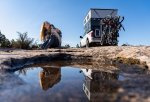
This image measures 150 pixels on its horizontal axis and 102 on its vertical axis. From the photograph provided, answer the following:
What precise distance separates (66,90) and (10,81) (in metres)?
1.06

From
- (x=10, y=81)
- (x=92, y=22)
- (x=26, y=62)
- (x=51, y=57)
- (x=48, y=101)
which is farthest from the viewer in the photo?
(x=92, y=22)

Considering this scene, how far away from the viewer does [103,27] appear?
1596 centimetres

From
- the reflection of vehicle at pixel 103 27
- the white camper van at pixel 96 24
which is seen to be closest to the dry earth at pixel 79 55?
the reflection of vehicle at pixel 103 27

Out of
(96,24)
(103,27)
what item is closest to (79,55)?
(103,27)

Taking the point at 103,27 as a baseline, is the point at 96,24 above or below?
above

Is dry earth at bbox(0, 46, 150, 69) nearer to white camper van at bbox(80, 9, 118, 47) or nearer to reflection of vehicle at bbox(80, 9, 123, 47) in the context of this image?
reflection of vehicle at bbox(80, 9, 123, 47)

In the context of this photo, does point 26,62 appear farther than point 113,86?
Yes

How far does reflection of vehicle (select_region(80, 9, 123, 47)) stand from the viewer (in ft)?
49.9

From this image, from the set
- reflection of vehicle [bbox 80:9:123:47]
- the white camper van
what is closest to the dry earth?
reflection of vehicle [bbox 80:9:123:47]

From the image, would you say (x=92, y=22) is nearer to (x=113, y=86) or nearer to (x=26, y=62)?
(x=26, y=62)

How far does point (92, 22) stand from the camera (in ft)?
55.8

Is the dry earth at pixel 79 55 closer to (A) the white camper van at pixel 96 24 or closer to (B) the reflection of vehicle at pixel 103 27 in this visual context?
(B) the reflection of vehicle at pixel 103 27

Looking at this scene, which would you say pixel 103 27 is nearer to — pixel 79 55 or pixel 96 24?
pixel 96 24

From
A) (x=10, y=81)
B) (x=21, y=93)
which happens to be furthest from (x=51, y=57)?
(x=21, y=93)
